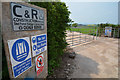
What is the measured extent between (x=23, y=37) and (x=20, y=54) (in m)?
0.32

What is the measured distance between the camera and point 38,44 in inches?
73.3

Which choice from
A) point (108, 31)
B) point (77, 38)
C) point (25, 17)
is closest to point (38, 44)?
point (25, 17)

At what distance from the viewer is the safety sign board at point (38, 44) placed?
1.73m

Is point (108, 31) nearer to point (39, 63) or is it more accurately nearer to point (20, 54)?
point (39, 63)

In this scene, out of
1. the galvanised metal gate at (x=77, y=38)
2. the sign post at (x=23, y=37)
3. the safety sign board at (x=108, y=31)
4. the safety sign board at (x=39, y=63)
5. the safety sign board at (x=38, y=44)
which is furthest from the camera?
the safety sign board at (x=108, y=31)

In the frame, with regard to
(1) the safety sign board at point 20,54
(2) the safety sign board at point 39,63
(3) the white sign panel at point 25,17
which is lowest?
(2) the safety sign board at point 39,63

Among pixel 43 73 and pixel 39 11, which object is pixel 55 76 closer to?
pixel 43 73

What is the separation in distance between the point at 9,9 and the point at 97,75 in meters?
3.50

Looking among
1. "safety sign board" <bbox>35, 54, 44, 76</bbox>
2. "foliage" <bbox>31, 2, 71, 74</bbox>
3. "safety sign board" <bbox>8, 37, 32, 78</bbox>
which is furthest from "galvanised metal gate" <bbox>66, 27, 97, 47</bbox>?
"safety sign board" <bbox>8, 37, 32, 78</bbox>

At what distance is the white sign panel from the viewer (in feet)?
4.29

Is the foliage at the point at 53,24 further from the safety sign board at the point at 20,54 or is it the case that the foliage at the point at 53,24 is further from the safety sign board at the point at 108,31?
the safety sign board at the point at 108,31

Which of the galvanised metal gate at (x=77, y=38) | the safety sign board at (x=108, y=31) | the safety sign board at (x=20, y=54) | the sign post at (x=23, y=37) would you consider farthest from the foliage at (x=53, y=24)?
the safety sign board at (x=108, y=31)

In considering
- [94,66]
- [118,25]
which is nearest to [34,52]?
[94,66]

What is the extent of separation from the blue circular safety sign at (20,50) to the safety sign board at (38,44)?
0.61 feet
